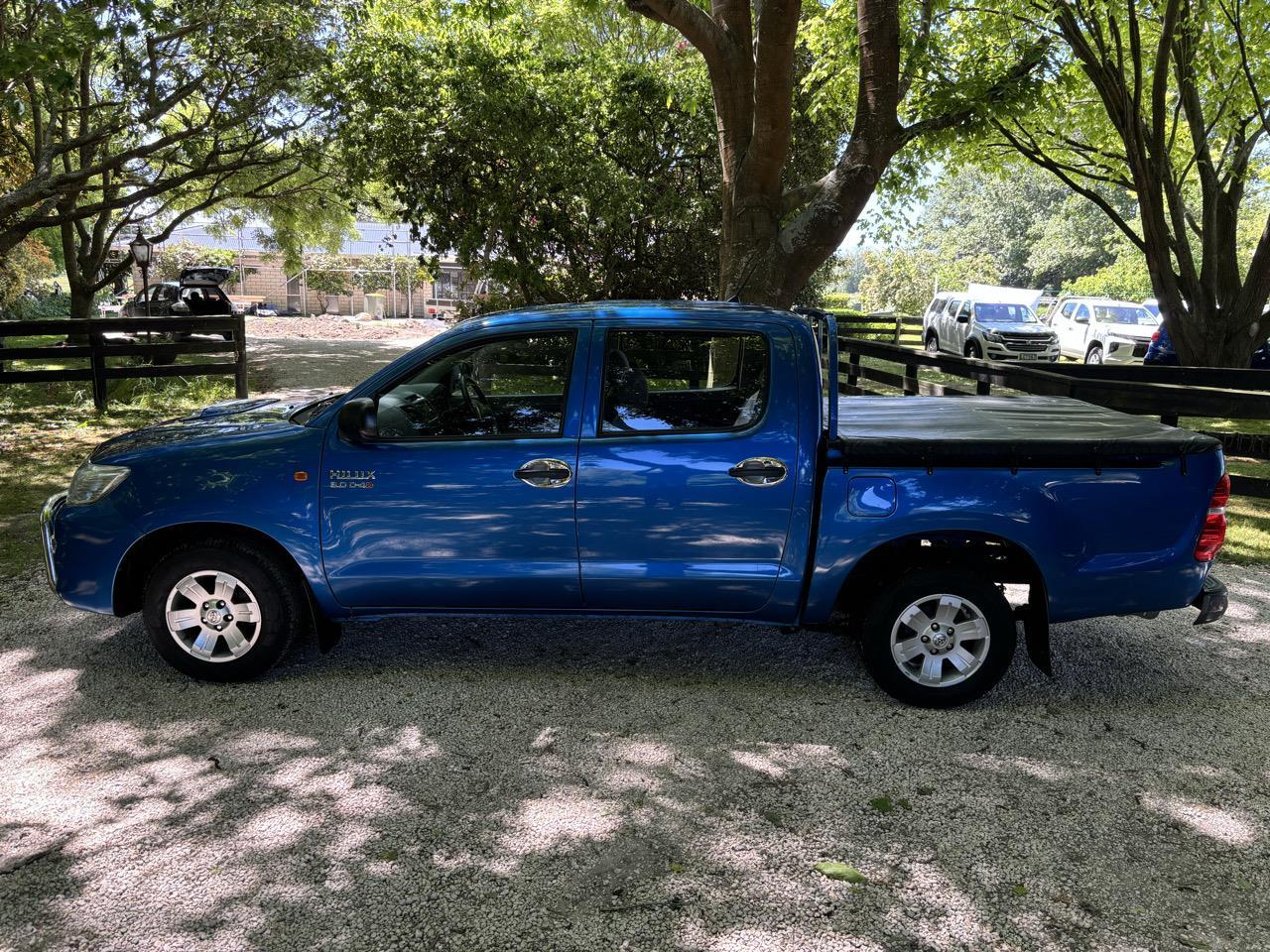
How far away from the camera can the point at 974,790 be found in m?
3.85

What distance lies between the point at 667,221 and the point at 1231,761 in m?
13.6

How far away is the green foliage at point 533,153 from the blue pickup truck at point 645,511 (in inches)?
372

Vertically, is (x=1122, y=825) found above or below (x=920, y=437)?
below

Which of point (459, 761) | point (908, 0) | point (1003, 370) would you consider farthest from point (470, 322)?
point (908, 0)

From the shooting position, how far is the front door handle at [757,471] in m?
4.38

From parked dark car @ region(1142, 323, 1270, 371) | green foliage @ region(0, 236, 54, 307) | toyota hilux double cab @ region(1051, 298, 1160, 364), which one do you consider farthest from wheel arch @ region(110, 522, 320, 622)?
green foliage @ region(0, 236, 54, 307)

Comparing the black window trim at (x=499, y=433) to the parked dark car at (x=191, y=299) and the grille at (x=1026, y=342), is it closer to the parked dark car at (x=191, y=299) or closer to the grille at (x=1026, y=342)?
the parked dark car at (x=191, y=299)

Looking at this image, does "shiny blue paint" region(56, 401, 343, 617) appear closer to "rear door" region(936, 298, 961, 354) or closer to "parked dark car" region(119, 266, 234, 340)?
"parked dark car" region(119, 266, 234, 340)

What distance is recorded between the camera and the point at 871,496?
14.3 ft

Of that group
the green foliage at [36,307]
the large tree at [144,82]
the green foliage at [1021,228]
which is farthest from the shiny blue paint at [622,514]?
the green foliage at [1021,228]

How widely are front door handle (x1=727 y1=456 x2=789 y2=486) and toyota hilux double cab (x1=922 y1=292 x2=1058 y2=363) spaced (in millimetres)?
19672

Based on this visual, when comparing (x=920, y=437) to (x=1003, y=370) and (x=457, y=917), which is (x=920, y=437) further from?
(x=1003, y=370)

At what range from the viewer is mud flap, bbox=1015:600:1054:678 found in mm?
4488

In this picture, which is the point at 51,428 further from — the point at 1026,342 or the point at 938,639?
the point at 1026,342
